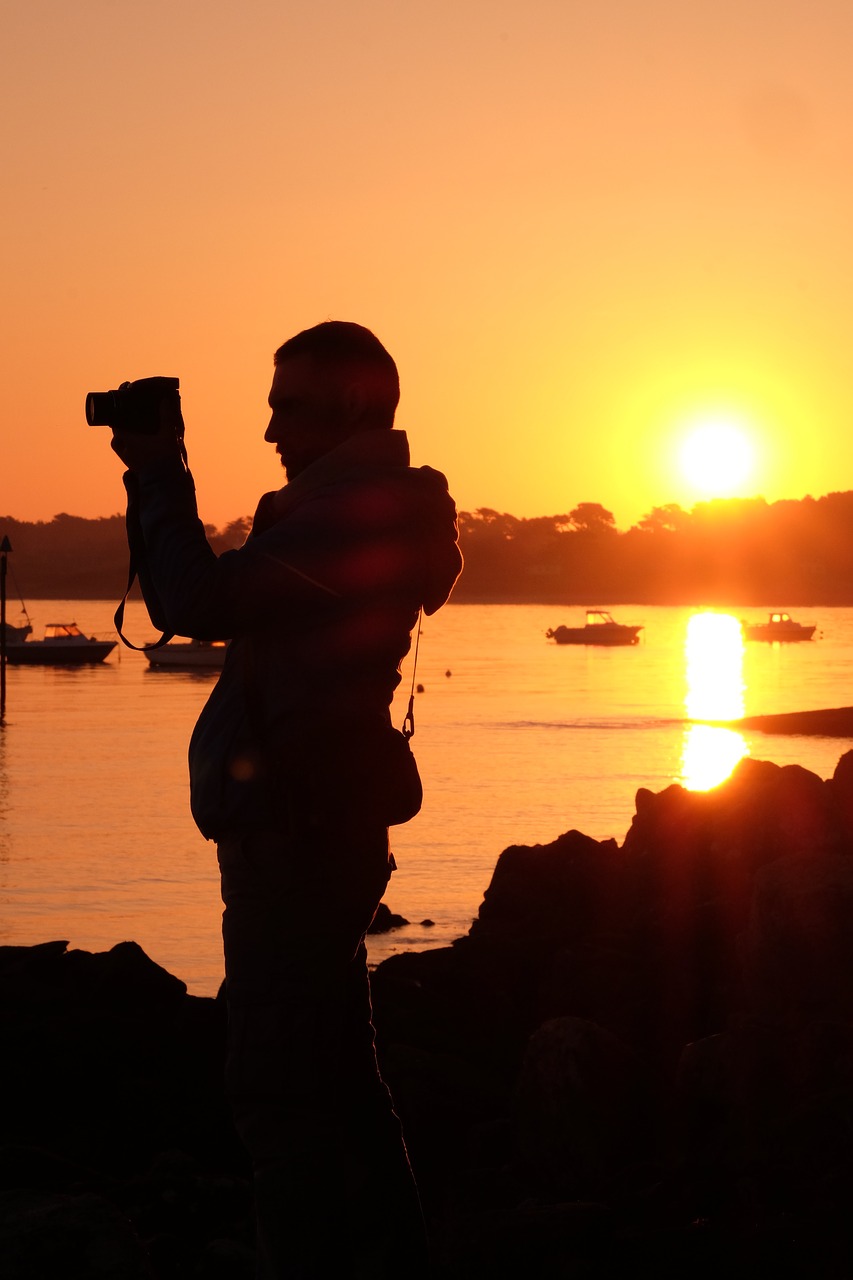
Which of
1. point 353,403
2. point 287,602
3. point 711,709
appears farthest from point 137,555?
point 711,709

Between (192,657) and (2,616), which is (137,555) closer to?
(2,616)

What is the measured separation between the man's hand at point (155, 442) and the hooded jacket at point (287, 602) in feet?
0.10

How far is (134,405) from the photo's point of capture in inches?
129

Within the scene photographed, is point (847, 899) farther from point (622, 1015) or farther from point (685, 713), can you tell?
point (685, 713)

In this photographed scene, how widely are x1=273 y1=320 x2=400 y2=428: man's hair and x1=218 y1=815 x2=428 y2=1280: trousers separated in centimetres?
93

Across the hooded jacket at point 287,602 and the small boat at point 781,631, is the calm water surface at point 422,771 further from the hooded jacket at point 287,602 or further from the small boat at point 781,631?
the small boat at point 781,631

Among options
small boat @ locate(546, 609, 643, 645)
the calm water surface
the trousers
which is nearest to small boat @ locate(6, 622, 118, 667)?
the calm water surface

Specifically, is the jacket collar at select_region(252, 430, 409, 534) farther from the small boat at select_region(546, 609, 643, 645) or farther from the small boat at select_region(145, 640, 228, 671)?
the small boat at select_region(546, 609, 643, 645)

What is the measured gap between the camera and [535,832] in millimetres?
27719

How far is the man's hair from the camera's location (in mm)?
3443

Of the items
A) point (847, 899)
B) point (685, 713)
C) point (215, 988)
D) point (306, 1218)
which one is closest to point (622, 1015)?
point (847, 899)

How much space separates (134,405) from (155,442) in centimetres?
9

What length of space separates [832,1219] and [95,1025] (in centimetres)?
516

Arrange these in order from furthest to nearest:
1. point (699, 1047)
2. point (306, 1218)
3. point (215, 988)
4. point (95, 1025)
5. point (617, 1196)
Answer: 1. point (215, 988)
2. point (95, 1025)
3. point (699, 1047)
4. point (617, 1196)
5. point (306, 1218)
